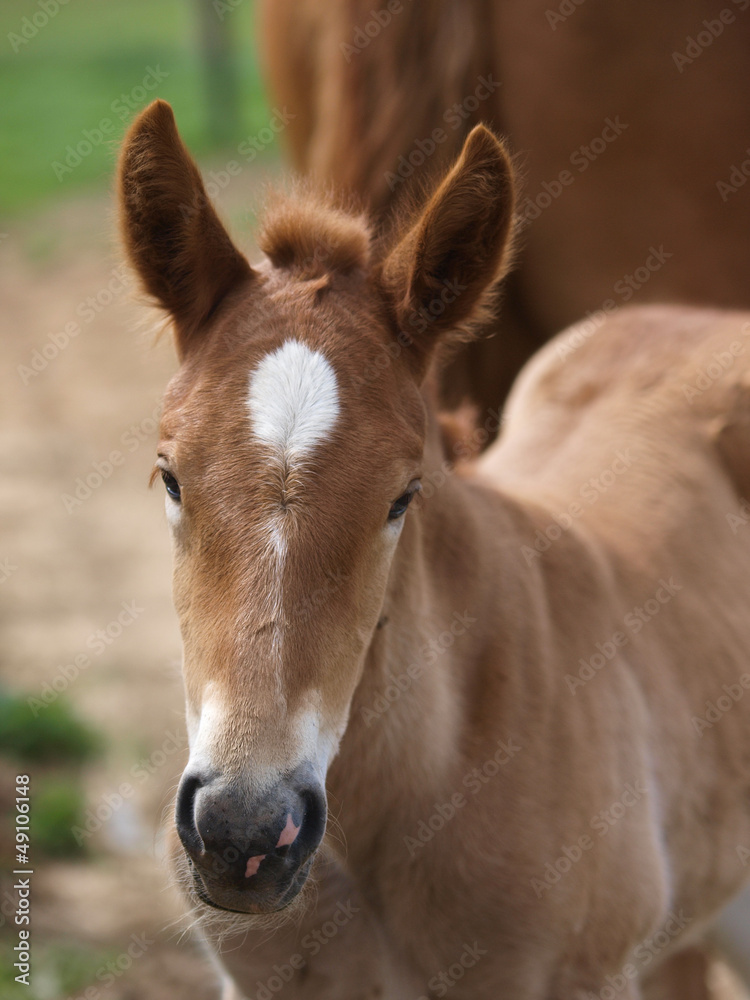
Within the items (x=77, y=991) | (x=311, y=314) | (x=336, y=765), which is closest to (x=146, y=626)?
(x=77, y=991)

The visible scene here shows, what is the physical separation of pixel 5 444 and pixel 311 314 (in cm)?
542

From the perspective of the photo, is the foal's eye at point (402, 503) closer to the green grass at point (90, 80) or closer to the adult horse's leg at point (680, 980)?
the adult horse's leg at point (680, 980)

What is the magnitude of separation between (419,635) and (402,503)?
1.25ft

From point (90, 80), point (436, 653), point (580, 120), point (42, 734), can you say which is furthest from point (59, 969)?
point (90, 80)

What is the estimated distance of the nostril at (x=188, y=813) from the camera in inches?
→ 58.0

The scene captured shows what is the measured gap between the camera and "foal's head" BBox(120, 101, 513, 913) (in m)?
1.48

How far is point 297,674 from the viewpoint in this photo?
1.54m

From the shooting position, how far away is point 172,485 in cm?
170

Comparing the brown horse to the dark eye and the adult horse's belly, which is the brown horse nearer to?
the adult horse's belly

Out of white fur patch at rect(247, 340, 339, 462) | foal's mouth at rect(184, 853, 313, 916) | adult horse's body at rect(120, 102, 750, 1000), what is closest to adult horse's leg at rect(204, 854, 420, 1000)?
adult horse's body at rect(120, 102, 750, 1000)

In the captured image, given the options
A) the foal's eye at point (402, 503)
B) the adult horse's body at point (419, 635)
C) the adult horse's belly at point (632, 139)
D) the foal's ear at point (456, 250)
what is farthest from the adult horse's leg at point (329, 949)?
the adult horse's belly at point (632, 139)

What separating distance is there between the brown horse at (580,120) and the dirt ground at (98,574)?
3.24 ft

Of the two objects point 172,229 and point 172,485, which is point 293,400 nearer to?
point 172,485

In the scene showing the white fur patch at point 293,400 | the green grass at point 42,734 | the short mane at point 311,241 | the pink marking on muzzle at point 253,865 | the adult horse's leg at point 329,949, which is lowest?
the green grass at point 42,734
